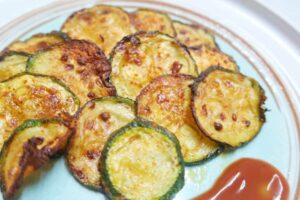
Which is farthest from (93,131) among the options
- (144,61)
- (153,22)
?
(153,22)

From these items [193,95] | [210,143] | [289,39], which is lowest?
[210,143]

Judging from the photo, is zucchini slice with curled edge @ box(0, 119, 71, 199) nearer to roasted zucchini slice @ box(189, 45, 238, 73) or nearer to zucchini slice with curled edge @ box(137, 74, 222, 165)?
zucchini slice with curled edge @ box(137, 74, 222, 165)

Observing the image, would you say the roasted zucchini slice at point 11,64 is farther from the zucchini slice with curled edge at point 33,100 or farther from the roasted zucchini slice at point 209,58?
the roasted zucchini slice at point 209,58

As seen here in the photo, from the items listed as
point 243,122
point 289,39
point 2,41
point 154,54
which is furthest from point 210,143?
point 2,41

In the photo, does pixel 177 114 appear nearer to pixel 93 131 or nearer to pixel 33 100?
pixel 93 131

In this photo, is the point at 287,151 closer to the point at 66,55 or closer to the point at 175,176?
the point at 175,176
